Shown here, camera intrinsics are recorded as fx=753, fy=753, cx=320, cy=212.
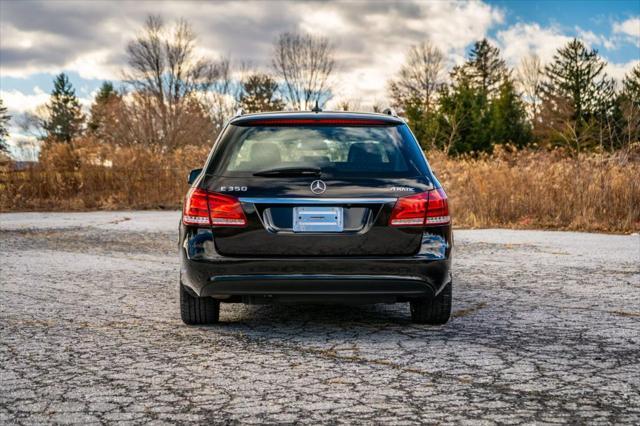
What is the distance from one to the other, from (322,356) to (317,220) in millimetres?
865

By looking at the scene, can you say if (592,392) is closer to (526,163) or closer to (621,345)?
(621,345)

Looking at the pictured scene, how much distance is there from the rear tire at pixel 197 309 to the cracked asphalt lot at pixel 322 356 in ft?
0.24

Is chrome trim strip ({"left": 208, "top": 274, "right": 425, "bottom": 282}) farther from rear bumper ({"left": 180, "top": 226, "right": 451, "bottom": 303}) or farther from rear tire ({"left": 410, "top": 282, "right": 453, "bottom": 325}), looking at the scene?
rear tire ({"left": 410, "top": 282, "right": 453, "bottom": 325})

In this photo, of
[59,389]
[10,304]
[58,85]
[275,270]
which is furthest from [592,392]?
[58,85]

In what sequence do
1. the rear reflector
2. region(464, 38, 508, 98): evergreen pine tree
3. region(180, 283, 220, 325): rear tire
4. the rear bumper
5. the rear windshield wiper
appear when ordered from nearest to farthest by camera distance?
the rear bumper
the rear windshield wiper
the rear reflector
region(180, 283, 220, 325): rear tire
region(464, 38, 508, 98): evergreen pine tree

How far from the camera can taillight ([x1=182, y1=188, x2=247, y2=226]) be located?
4.89 meters

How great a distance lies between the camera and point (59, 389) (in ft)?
12.7

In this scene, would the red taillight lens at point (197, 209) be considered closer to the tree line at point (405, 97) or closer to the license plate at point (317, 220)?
the license plate at point (317, 220)

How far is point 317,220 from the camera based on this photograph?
485cm

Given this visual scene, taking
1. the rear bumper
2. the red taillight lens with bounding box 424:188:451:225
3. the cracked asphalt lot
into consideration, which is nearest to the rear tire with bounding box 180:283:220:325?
the cracked asphalt lot

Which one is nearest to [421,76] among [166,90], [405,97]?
[405,97]

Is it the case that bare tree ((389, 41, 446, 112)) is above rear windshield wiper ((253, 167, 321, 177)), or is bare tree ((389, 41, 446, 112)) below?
above

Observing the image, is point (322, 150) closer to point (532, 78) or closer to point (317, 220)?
point (317, 220)

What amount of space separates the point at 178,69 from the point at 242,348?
155 ft
